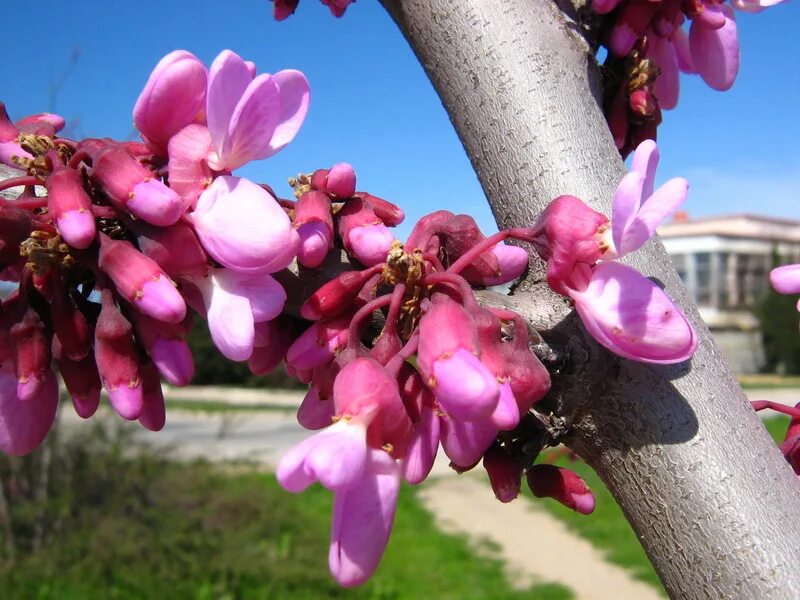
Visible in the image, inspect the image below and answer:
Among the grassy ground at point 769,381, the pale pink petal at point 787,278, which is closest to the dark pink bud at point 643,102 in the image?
the pale pink petal at point 787,278

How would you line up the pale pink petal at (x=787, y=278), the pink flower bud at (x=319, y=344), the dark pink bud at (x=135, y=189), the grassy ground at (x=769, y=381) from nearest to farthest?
the dark pink bud at (x=135, y=189) < the pink flower bud at (x=319, y=344) < the pale pink petal at (x=787, y=278) < the grassy ground at (x=769, y=381)

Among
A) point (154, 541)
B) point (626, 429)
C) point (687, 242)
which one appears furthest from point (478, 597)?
point (687, 242)

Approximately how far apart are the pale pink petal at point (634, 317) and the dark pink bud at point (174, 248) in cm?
42

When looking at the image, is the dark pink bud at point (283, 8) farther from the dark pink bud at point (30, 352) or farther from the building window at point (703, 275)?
the building window at point (703, 275)

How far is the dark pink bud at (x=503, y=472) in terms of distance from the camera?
3.08ft

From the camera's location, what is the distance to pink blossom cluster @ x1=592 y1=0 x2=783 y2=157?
4.04ft

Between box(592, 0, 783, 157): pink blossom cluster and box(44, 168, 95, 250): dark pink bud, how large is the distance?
32.7 inches

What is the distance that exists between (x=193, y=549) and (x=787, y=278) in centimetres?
595

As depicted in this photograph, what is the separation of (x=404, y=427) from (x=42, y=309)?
0.45 m

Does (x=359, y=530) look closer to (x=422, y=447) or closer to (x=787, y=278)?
(x=422, y=447)

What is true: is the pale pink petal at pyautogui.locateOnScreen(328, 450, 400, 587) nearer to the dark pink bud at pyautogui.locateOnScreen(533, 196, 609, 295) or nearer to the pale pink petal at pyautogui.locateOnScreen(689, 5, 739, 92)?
the dark pink bud at pyautogui.locateOnScreen(533, 196, 609, 295)

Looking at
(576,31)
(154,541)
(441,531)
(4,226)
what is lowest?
(441,531)

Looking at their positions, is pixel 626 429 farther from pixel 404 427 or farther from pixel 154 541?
pixel 154 541

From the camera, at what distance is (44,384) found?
897 millimetres
